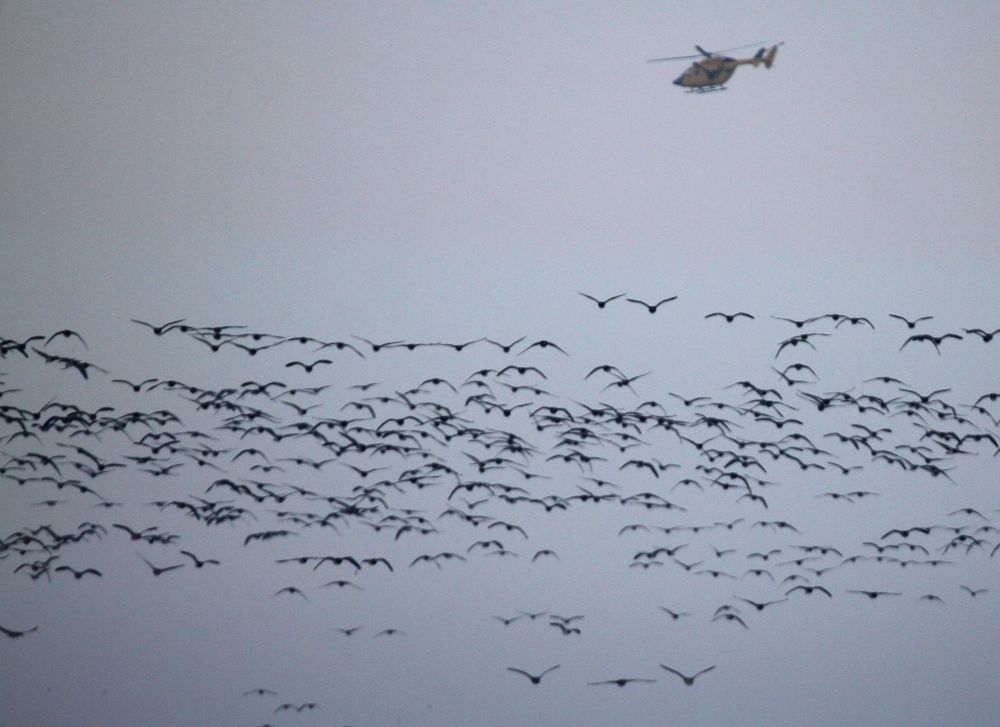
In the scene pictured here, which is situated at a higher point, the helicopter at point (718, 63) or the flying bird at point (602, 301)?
the helicopter at point (718, 63)

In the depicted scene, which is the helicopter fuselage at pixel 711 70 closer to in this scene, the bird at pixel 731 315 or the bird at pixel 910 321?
the bird at pixel 731 315

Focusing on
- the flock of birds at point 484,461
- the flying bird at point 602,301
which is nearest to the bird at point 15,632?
the flock of birds at point 484,461

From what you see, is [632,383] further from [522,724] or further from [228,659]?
[228,659]

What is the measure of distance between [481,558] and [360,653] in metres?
0.40

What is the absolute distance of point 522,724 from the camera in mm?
1739

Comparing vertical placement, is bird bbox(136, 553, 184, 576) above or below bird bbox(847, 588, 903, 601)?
above

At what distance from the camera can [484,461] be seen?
5.70 feet

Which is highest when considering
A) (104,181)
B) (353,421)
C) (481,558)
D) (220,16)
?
(220,16)

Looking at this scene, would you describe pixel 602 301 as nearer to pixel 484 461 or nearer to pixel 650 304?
pixel 650 304

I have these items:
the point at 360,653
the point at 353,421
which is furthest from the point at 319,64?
the point at 360,653

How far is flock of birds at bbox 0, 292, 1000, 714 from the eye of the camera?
67.6 inches

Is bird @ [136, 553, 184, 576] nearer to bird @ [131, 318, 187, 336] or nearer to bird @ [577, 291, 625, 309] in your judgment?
bird @ [131, 318, 187, 336]

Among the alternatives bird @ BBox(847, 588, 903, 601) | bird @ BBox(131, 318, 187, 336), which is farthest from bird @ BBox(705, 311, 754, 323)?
bird @ BBox(131, 318, 187, 336)

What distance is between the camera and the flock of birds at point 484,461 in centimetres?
172
